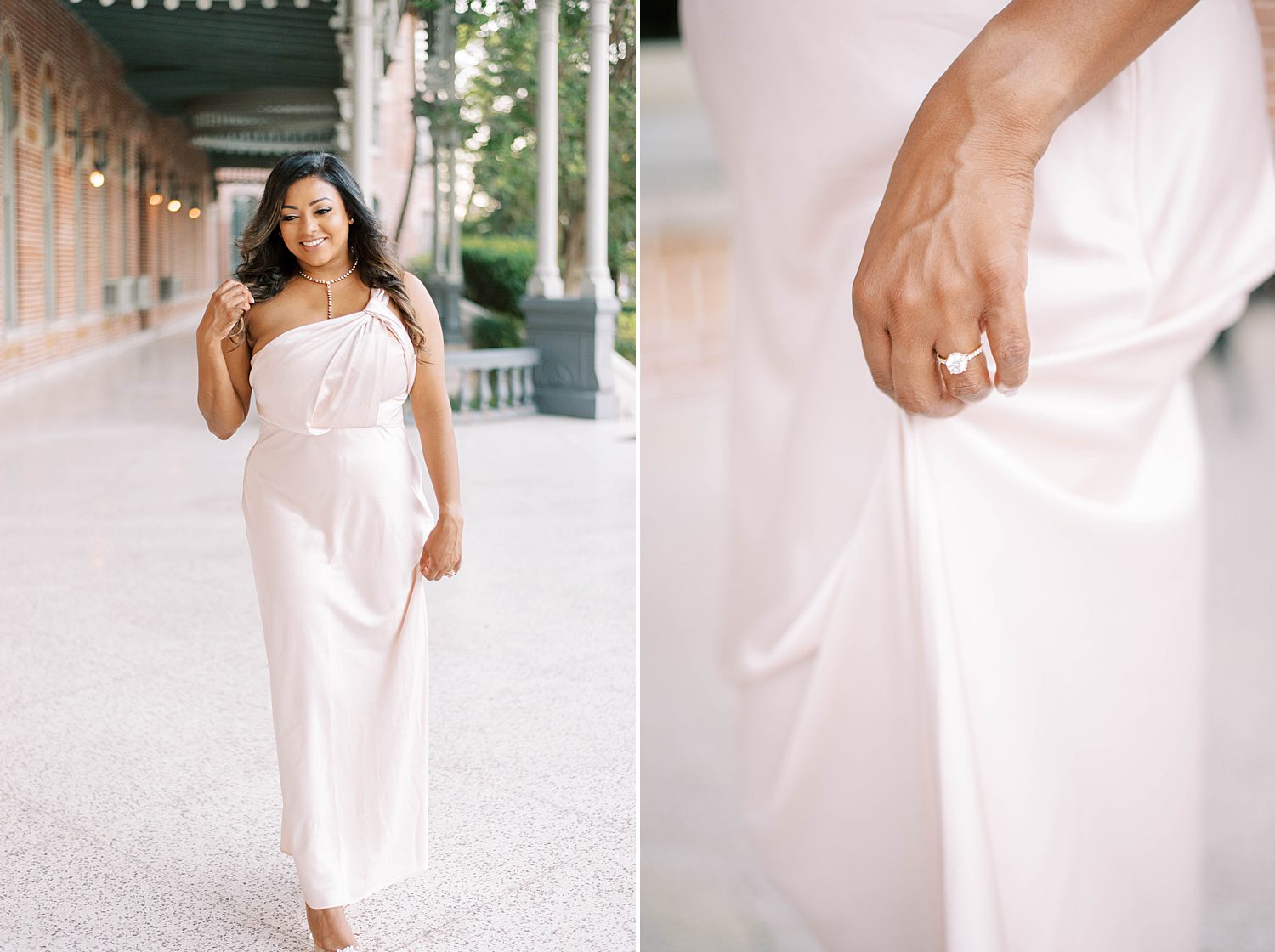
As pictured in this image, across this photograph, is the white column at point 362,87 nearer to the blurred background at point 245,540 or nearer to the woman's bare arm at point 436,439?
the blurred background at point 245,540

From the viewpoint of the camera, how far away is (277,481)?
1.86 metres

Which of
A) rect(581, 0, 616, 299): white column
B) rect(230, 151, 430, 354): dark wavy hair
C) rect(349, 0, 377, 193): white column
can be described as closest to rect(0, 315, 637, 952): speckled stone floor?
rect(230, 151, 430, 354): dark wavy hair

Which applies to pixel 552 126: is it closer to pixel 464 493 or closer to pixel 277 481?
pixel 464 493

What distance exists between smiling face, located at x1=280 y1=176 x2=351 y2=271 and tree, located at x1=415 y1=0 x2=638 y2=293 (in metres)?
12.6

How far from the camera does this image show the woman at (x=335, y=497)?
5.99 feet

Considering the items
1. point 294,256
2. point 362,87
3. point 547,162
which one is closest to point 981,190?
point 294,256

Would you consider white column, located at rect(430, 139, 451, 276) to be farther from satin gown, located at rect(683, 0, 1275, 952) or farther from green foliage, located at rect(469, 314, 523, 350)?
satin gown, located at rect(683, 0, 1275, 952)

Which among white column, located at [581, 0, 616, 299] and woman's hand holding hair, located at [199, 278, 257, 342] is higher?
white column, located at [581, 0, 616, 299]

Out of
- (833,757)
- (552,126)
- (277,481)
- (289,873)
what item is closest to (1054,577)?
(833,757)

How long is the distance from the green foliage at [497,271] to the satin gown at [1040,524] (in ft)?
62.3

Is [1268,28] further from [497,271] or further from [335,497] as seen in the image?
[497,271]

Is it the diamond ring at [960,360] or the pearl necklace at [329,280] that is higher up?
the pearl necklace at [329,280]

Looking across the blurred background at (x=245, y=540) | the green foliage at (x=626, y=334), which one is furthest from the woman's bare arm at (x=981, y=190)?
the green foliage at (x=626, y=334)

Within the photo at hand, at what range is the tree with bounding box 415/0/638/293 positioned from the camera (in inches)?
598
